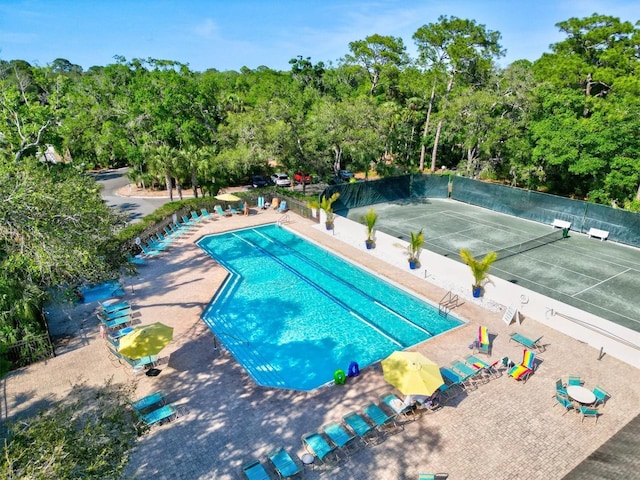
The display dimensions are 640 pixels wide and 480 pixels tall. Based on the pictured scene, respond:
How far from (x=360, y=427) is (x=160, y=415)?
532 cm

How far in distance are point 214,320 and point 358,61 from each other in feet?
121

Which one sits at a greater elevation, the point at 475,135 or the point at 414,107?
the point at 414,107

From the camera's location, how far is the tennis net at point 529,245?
2164cm

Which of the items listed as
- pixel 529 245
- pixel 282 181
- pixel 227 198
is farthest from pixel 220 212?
pixel 529 245

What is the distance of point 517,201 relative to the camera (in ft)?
92.2

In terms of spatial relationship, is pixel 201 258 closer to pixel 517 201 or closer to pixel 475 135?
pixel 517 201

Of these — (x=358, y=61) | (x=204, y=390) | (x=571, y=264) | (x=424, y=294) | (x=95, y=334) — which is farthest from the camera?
(x=358, y=61)

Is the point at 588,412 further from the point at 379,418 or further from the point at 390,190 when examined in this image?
the point at 390,190

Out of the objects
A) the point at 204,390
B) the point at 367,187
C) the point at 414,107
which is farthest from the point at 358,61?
the point at 204,390

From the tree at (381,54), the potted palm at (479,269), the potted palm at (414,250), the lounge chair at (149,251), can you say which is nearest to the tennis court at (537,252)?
the potted palm at (414,250)

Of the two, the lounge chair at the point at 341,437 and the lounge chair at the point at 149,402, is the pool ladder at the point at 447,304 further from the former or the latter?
the lounge chair at the point at 149,402

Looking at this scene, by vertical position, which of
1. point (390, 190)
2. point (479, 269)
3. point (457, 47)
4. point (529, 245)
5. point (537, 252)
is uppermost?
point (457, 47)

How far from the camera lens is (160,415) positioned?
Answer: 34.6 ft

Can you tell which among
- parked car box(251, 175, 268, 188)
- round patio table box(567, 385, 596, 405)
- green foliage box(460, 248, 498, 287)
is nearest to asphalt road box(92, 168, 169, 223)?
parked car box(251, 175, 268, 188)
